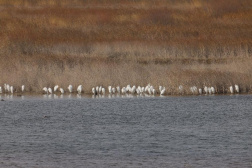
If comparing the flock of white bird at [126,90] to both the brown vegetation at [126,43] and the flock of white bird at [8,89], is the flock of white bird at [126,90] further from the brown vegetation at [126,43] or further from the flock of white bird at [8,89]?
the brown vegetation at [126,43]

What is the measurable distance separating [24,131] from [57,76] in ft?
34.9

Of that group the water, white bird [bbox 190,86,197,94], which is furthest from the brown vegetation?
the water

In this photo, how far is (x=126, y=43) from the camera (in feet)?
133

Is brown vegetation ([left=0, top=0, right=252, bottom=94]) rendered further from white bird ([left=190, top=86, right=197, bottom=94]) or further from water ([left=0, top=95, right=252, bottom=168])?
water ([left=0, top=95, right=252, bottom=168])

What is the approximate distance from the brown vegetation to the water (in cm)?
242

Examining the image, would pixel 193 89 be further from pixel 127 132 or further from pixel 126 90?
pixel 127 132

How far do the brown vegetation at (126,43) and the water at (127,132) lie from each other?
2.42 metres

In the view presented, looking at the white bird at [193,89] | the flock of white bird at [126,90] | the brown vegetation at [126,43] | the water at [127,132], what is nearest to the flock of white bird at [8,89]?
the flock of white bird at [126,90]

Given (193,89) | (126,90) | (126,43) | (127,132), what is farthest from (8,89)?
(126,43)

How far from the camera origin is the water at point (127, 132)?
1390cm

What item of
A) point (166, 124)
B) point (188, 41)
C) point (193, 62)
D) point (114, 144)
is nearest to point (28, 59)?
point (193, 62)

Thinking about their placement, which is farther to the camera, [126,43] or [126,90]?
[126,43]

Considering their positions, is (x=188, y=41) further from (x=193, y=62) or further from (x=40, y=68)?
(x=40, y=68)

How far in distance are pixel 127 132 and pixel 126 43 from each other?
77.0ft
